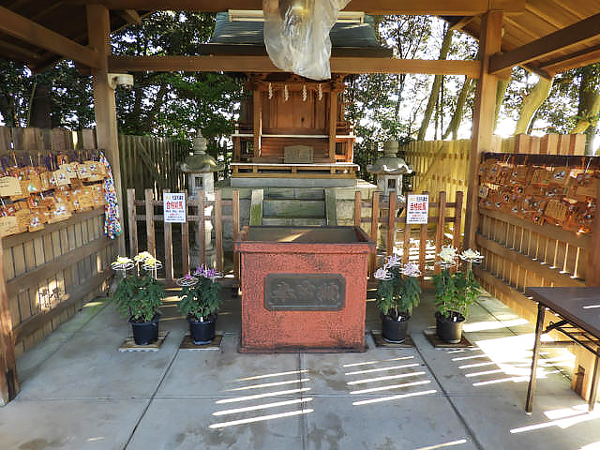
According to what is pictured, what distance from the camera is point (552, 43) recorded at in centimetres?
485

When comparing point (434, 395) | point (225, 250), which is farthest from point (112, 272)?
point (434, 395)

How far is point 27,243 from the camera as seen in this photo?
424cm

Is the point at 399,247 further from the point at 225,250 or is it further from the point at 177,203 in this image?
the point at 177,203

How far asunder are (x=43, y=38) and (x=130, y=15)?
224 centimetres

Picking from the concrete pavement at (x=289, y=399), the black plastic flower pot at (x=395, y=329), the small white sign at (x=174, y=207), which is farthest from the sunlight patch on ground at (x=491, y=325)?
the small white sign at (x=174, y=207)

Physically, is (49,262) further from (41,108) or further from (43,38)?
(41,108)

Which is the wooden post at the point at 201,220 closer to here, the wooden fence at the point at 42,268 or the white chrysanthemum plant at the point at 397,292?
the wooden fence at the point at 42,268

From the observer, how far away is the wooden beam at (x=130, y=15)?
6410mm

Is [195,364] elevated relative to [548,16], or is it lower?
lower

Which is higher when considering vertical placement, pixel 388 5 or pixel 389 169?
pixel 388 5

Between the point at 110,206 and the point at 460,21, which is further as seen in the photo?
the point at 460,21

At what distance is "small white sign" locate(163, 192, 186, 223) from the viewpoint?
19.0ft

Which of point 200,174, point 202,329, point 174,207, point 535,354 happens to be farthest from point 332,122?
point 535,354

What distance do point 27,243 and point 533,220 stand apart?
18.0 feet
